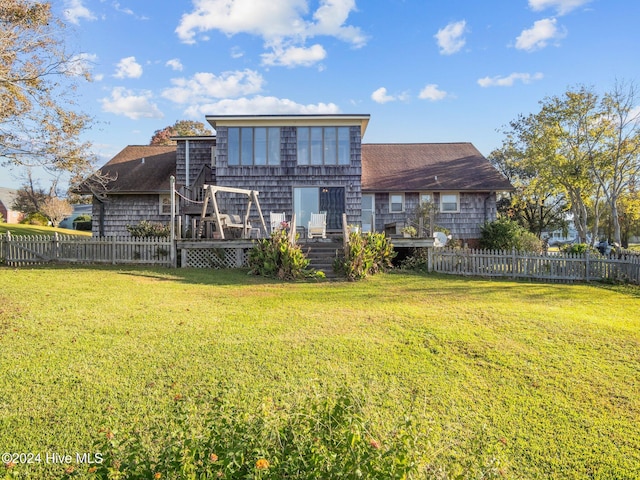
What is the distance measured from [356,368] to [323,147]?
13.5m

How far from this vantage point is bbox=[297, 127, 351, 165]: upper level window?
16.9 metres

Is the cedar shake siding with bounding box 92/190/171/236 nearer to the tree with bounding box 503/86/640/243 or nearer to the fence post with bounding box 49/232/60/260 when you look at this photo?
the fence post with bounding box 49/232/60/260

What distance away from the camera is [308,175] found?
16.9 m

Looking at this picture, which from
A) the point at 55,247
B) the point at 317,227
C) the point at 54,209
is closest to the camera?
the point at 55,247

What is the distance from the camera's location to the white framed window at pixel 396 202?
19406 millimetres

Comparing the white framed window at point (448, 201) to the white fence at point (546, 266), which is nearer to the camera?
the white fence at point (546, 266)

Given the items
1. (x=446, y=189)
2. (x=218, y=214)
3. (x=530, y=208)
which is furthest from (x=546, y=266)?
(x=530, y=208)

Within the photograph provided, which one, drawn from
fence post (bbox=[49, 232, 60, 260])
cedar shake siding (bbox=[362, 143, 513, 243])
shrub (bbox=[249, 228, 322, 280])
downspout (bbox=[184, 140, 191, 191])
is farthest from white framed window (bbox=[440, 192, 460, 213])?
fence post (bbox=[49, 232, 60, 260])

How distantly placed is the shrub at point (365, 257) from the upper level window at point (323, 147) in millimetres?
5464

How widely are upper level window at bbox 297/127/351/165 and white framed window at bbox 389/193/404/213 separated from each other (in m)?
3.69

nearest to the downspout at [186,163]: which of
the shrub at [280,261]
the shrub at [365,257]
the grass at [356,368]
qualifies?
the shrub at [280,261]

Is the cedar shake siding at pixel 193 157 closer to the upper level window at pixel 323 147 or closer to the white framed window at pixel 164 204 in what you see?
the white framed window at pixel 164 204

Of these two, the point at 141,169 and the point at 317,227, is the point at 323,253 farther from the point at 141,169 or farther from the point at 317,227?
the point at 141,169

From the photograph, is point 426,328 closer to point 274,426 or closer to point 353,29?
point 274,426
